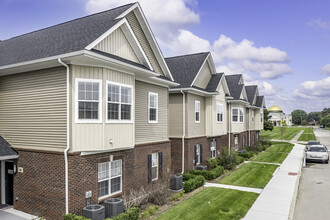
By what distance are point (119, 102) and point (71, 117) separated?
7.37ft

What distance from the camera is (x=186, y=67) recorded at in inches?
851

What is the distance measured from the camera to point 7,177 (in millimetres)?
12266

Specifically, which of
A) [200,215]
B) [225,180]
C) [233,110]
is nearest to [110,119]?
[200,215]

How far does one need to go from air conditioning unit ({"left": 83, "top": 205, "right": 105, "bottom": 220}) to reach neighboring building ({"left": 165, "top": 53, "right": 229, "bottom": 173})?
9.75 metres

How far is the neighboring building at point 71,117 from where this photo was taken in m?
10.1

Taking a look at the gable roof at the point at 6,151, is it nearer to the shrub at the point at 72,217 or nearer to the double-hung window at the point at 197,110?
the shrub at the point at 72,217

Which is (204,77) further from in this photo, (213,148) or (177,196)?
(177,196)

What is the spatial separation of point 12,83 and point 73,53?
4.73m

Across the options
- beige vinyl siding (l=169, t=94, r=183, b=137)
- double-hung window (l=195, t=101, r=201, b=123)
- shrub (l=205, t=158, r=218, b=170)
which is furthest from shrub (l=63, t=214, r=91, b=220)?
shrub (l=205, t=158, r=218, b=170)

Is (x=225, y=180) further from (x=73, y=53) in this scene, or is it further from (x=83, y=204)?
(x=73, y=53)

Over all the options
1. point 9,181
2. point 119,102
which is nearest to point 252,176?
point 119,102

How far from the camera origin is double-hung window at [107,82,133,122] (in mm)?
11048

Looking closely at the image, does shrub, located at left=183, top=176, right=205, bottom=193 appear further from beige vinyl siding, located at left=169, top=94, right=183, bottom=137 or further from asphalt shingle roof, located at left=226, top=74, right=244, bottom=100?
asphalt shingle roof, located at left=226, top=74, right=244, bottom=100

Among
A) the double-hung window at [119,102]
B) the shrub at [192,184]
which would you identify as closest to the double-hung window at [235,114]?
the shrub at [192,184]
